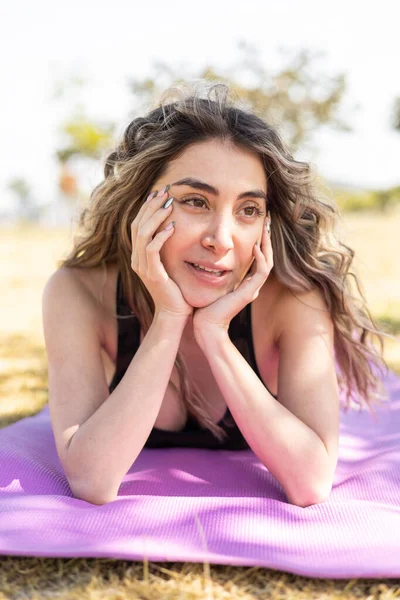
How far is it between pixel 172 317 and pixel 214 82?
1.22m

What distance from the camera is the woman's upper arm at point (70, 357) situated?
2783 millimetres

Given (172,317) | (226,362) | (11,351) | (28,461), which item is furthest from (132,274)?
(11,351)

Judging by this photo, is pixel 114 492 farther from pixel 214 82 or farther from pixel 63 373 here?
pixel 214 82

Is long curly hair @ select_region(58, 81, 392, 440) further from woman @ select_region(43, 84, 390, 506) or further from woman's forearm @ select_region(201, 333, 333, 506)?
woman's forearm @ select_region(201, 333, 333, 506)

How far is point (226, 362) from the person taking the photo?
277 cm

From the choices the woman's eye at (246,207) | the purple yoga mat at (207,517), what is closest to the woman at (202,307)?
the woman's eye at (246,207)

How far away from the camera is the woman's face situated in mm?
2773

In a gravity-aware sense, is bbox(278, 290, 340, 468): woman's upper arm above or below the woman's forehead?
below

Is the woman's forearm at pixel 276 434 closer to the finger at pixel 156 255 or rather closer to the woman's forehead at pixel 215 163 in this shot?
the finger at pixel 156 255

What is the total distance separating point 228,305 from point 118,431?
0.68m

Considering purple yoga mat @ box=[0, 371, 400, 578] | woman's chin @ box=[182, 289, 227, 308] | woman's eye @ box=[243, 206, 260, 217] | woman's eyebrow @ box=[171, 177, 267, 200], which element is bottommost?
purple yoga mat @ box=[0, 371, 400, 578]

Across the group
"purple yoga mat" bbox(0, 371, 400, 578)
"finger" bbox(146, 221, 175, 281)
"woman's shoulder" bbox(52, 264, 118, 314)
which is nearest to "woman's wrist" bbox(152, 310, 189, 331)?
"finger" bbox(146, 221, 175, 281)

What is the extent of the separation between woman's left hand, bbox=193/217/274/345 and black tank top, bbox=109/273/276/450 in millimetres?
354

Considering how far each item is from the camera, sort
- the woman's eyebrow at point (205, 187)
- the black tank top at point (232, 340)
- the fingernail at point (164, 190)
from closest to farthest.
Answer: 1. the woman's eyebrow at point (205, 187)
2. the fingernail at point (164, 190)
3. the black tank top at point (232, 340)
